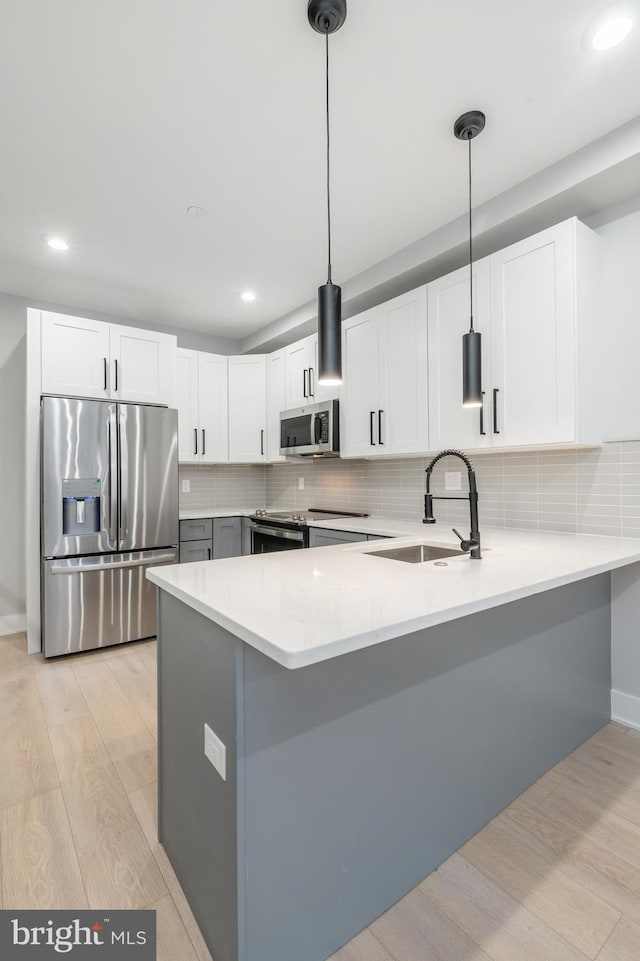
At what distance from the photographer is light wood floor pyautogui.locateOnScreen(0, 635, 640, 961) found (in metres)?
1.18

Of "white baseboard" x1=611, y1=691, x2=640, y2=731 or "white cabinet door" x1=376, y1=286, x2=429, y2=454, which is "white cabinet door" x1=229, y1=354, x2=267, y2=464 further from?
"white baseboard" x1=611, y1=691, x2=640, y2=731

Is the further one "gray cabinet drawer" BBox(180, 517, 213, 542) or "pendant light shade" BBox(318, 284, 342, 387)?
"gray cabinet drawer" BBox(180, 517, 213, 542)

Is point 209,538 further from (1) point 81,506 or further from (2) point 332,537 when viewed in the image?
(2) point 332,537

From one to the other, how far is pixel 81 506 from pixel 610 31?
3.38 meters

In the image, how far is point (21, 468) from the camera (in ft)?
11.6

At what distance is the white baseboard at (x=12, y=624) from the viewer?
3.46 meters

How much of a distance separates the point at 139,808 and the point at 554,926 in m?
1.35

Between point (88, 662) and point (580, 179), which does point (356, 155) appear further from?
point (88, 662)

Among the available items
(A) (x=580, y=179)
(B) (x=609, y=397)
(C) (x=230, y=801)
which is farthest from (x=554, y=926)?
(A) (x=580, y=179)

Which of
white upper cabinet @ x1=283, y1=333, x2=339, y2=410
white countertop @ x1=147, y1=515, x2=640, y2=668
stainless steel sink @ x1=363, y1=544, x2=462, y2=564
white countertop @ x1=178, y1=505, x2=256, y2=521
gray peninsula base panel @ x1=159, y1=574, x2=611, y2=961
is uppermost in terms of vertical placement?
white upper cabinet @ x1=283, y1=333, x2=339, y2=410

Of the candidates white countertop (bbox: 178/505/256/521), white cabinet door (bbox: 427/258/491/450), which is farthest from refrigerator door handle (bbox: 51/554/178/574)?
white cabinet door (bbox: 427/258/491/450)

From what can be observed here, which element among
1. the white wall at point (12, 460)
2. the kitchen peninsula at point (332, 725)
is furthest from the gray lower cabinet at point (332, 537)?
the white wall at point (12, 460)

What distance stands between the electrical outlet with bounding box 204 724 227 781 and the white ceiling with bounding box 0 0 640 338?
2.05m

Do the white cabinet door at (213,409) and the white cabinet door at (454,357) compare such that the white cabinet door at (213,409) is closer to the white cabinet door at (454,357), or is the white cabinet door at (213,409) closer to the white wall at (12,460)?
the white wall at (12,460)
